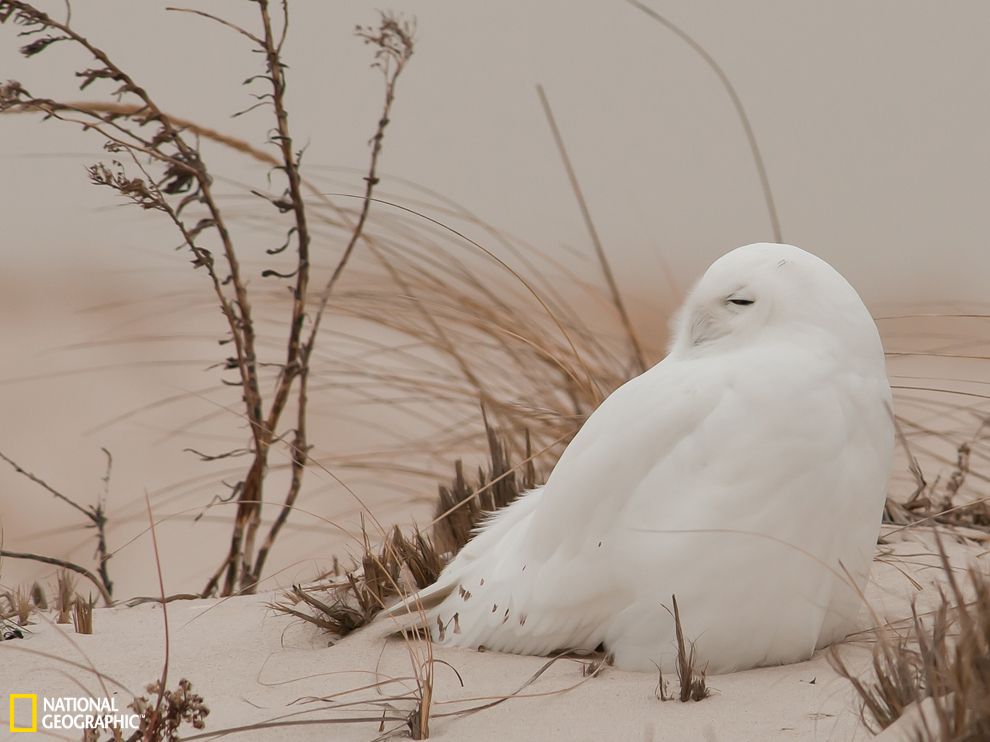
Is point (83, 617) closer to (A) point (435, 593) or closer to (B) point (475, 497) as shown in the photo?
(A) point (435, 593)

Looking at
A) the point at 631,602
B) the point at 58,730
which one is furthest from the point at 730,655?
the point at 58,730

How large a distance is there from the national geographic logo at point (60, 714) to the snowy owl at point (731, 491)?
2.69 ft

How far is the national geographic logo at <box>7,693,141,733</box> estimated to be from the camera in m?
3.10

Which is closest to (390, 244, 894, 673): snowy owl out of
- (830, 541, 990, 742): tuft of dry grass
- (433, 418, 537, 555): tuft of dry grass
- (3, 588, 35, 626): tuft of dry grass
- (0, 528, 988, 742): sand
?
(0, 528, 988, 742): sand

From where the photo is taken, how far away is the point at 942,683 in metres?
2.58

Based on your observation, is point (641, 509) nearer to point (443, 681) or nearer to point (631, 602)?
point (631, 602)

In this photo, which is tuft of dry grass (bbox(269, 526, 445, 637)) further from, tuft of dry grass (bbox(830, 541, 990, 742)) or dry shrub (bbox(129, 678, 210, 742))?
tuft of dry grass (bbox(830, 541, 990, 742))

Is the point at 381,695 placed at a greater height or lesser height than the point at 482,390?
lesser

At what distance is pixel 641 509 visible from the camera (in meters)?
3.39

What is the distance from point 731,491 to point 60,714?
1802 millimetres

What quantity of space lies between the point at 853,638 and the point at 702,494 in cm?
69

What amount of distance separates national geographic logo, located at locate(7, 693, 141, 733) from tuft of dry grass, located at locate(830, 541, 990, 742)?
1709 mm

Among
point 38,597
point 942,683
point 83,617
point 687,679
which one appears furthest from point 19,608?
point 942,683

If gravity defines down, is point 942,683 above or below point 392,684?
above
